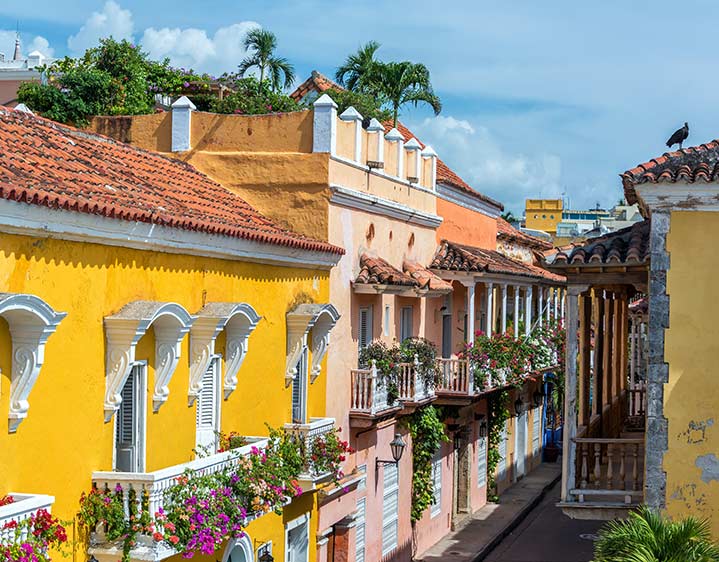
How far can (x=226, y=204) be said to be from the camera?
57.5 feet

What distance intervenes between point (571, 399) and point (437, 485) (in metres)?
11.2

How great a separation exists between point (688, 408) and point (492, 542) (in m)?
12.4

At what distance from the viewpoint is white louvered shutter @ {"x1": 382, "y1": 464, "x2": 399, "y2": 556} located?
22.6 metres

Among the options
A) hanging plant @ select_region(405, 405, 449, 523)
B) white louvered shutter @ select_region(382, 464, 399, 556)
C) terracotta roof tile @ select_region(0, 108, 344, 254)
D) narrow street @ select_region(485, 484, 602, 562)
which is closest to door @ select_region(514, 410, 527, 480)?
narrow street @ select_region(485, 484, 602, 562)

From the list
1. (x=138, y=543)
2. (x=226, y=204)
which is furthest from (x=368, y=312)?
(x=138, y=543)

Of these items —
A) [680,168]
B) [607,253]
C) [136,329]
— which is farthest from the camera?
[607,253]

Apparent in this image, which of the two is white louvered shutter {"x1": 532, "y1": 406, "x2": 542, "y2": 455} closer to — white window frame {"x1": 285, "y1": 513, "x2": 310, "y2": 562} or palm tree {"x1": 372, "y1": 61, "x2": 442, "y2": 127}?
palm tree {"x1": 372, "y1": 61, "x2": 442, "y2": 127}

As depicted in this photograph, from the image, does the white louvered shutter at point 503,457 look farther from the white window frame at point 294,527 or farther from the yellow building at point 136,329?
the yellow building at point 136,329

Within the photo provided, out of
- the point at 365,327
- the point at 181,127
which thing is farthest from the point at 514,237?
the point at 181,127

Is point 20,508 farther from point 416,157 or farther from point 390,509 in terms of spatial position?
point 416,157

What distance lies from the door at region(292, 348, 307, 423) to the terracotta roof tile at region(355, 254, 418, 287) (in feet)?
8.87

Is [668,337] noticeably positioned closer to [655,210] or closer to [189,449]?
[655,210]

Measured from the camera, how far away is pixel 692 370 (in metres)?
14.5

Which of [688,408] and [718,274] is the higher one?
[718,274]
